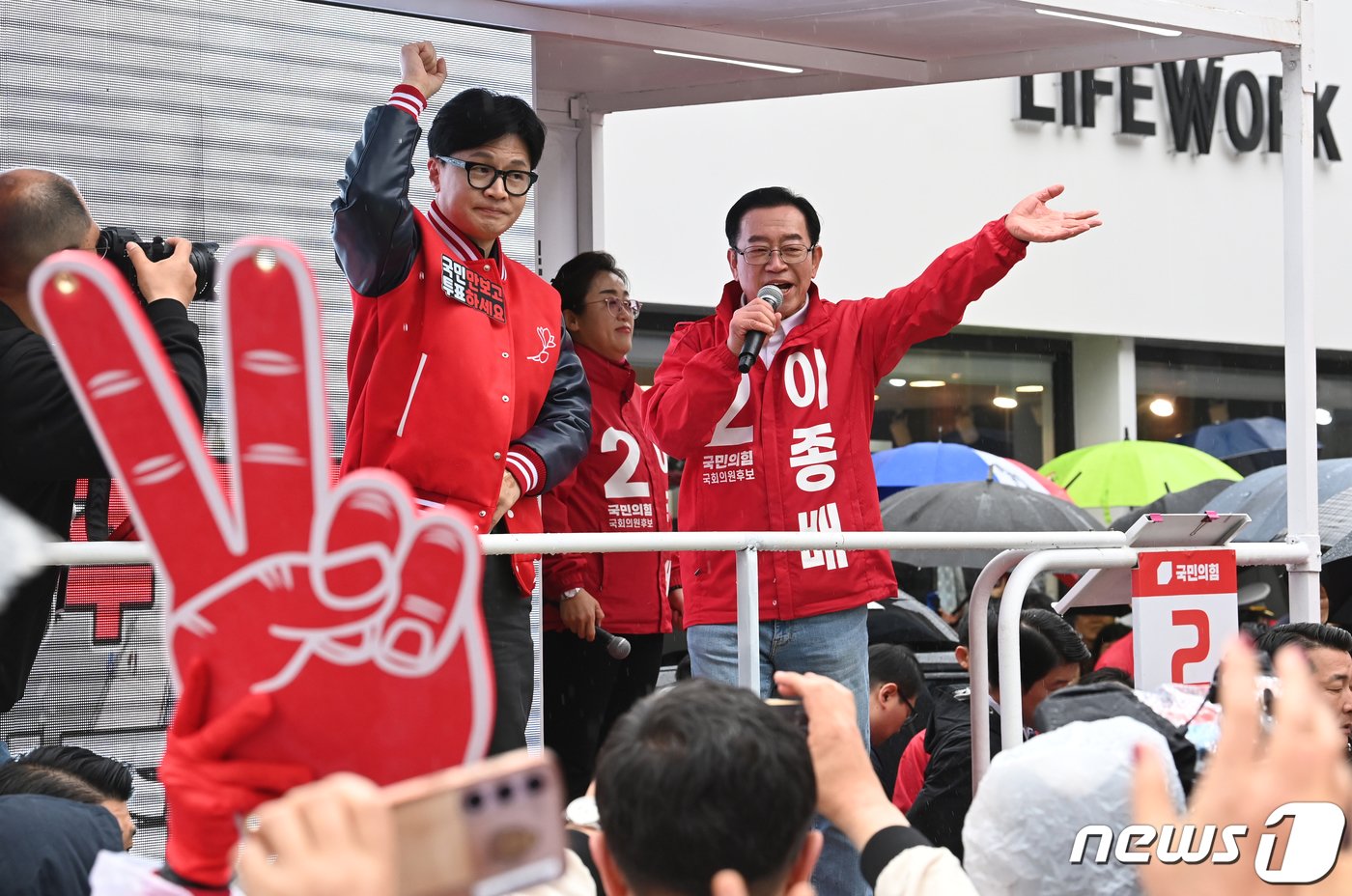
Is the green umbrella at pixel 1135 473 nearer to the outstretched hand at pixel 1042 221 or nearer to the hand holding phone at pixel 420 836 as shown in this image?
the outstretched hand at pixel 1042 221

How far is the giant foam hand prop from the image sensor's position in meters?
1.41

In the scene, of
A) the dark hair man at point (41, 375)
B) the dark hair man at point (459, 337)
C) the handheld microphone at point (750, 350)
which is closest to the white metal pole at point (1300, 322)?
the handheld microphone at point (750, 350)

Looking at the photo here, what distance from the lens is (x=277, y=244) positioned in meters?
1.43

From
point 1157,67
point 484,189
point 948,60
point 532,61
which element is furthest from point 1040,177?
point 484,189

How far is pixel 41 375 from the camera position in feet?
9.27

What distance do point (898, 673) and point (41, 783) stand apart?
128 inches

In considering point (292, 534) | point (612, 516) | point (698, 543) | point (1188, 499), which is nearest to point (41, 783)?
point (698, 543)

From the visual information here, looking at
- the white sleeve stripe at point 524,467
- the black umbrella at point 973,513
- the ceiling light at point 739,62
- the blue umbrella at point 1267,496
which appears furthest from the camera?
the black umbrella at point 973,513

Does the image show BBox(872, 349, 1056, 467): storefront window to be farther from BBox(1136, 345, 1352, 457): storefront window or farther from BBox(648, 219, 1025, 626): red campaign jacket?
BBox(648, 219, 1025, 626): red campaign jacket

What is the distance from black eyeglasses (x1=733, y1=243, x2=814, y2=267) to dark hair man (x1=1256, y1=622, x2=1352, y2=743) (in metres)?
1.45

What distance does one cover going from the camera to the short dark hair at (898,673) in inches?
228

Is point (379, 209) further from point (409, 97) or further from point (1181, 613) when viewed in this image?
point (1181, 613)

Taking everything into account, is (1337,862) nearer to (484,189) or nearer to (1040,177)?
(484,189)

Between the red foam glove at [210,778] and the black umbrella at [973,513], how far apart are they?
7.61m
